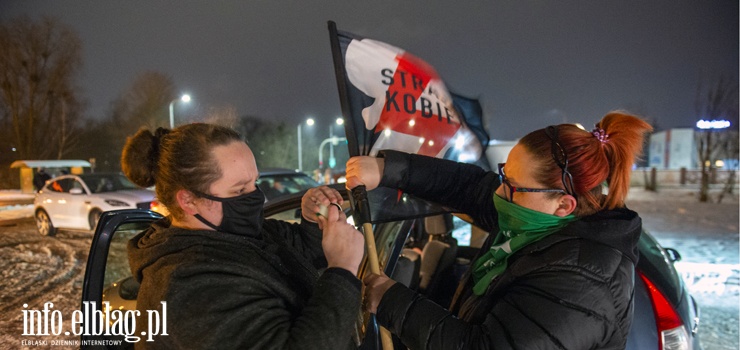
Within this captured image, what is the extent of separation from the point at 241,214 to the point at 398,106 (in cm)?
118

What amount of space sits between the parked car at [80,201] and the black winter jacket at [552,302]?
31.2 feet

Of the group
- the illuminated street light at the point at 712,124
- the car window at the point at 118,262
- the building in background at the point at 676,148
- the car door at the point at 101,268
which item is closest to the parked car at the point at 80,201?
the car window at the point at 118,262

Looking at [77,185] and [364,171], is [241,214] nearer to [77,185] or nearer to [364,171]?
[364,171]

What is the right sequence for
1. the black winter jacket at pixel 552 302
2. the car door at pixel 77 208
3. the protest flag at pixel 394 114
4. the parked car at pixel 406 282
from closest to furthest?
the black winter jacket at pixel 552 302, the parked car at pixel 406 282, the protest flag at pixel 394 114, the car door at pixel 77 208

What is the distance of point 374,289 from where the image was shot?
1644mm

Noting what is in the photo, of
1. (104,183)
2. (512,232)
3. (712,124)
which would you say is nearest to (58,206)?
(104,183)

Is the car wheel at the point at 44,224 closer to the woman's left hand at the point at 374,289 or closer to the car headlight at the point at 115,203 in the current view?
the car headlight at the point at 115,203

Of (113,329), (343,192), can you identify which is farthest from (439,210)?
(113,329)

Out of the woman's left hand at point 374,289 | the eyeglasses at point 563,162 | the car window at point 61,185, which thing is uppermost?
the eyeglasses at point 563,162

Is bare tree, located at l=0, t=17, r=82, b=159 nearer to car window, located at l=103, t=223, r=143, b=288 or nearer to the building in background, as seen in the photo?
car window, located at l=103, t=223, r=143, b=288

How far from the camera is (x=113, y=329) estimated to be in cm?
181

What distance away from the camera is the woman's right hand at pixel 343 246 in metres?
1.43

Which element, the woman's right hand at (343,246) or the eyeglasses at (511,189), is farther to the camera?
the eyeglasses at (511,189)

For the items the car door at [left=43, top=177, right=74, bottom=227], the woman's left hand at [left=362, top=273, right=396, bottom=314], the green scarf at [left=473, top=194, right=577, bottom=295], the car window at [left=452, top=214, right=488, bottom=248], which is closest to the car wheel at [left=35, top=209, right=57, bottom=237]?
the car door at [left=43, top=177, right=74, bottom=227]
